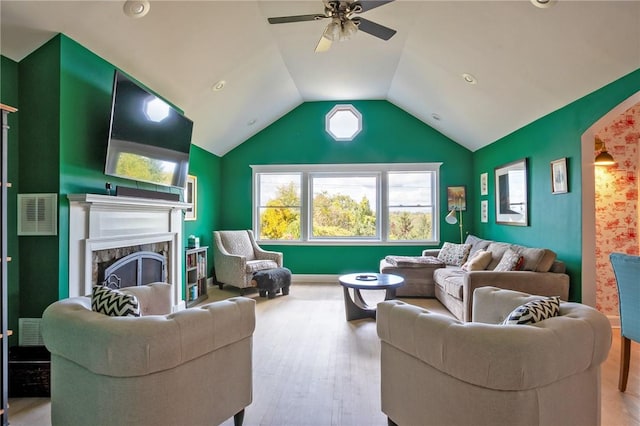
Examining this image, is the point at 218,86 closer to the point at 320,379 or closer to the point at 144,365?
the point at 320,379

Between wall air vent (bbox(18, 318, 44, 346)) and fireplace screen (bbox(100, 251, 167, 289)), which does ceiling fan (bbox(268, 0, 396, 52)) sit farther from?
wall air vent (bbox(18, 318, 44, 346))

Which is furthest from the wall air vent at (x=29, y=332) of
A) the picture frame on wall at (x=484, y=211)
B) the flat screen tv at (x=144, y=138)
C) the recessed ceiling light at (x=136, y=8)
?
the picture frame on wall at (x=484, y=211)

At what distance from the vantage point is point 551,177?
389 cm

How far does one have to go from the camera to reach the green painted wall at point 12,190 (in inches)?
101

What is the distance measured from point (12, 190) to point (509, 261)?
14.9 feet

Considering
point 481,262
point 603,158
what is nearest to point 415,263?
point 481,262

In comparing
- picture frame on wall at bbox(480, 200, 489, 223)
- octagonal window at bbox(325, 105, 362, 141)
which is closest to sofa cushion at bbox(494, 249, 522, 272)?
picture frame on wall at bbox(480, 200, 489, 223)

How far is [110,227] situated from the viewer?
3059 millimetres

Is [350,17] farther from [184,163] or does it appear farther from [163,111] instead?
[184,163]

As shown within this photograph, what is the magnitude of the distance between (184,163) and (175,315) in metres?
2.87

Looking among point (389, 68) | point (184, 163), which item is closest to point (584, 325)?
point (184, 163)

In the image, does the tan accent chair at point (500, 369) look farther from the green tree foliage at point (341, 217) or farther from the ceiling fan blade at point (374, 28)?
the green tree foliage at point (341, 217)

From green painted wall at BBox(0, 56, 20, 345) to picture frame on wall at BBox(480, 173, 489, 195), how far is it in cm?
592

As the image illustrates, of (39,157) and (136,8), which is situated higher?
(136,8)
